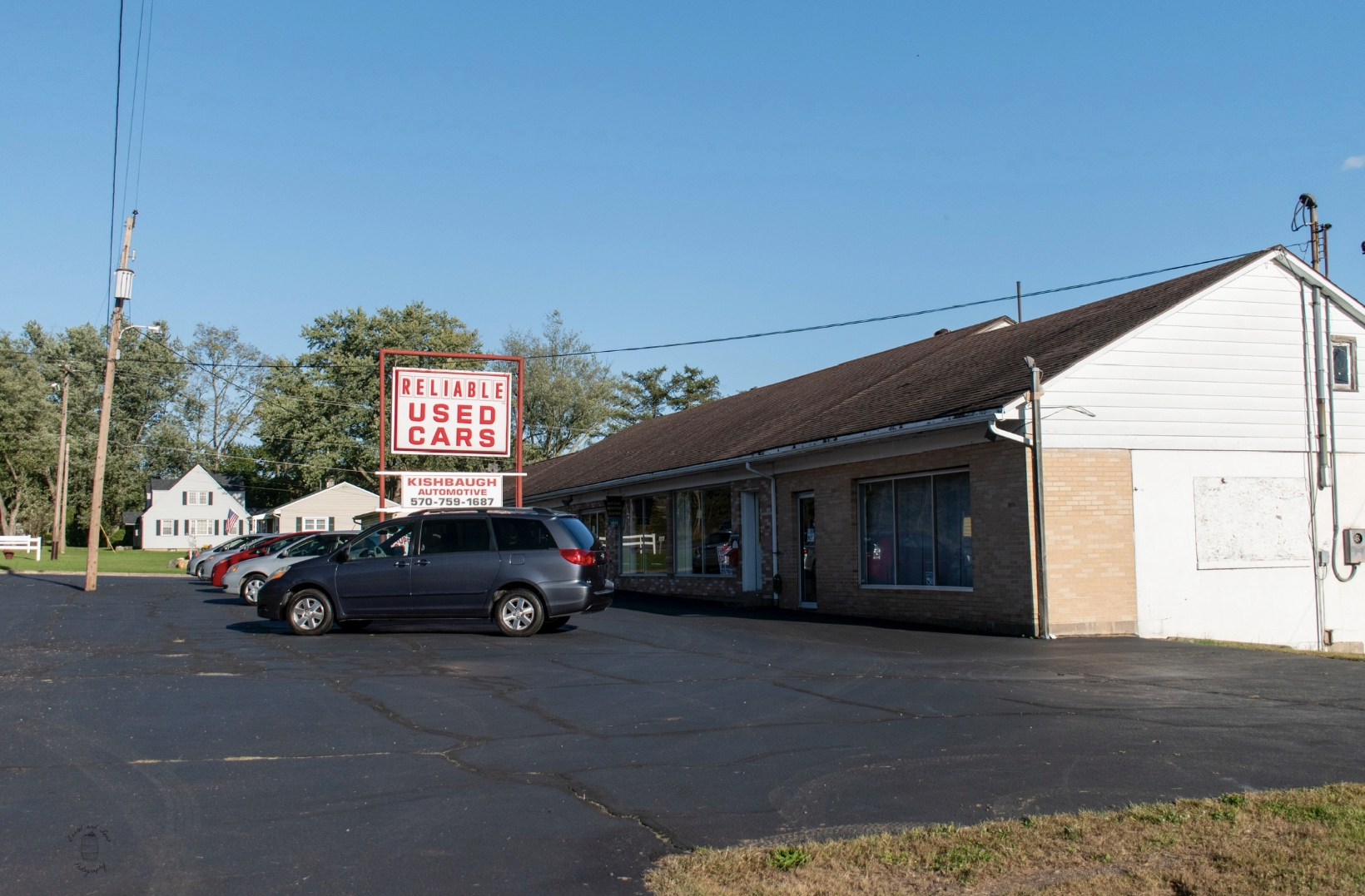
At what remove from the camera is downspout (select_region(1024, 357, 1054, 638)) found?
48.6 feet

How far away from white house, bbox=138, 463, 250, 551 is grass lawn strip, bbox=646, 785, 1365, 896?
77.6m

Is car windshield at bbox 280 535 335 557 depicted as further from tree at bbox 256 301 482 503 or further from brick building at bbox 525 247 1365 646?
tree at bbox 256 301 482 503

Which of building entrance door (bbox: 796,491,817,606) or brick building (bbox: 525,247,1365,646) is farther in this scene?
building entrance door (bbox: 796,491,817,606)

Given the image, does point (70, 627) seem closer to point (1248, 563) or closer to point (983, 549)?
point (983, 549)

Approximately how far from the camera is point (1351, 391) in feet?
57.9

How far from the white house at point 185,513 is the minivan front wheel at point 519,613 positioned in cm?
6707

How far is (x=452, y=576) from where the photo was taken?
15.1m

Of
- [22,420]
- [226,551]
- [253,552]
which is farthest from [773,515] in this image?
[22,420]

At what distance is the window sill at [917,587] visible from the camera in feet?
53.5

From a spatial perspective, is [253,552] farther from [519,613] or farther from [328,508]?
[328,508]

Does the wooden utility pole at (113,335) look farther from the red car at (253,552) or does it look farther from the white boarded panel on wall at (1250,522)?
the white boarded panel on wall at (1250,522)

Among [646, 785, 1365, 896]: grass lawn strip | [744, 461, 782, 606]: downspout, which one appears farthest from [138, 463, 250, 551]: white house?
[646, 785, 1365, 896]: grass lawn strip

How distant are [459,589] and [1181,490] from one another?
1066 centimetres

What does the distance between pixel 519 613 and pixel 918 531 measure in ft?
21.4
